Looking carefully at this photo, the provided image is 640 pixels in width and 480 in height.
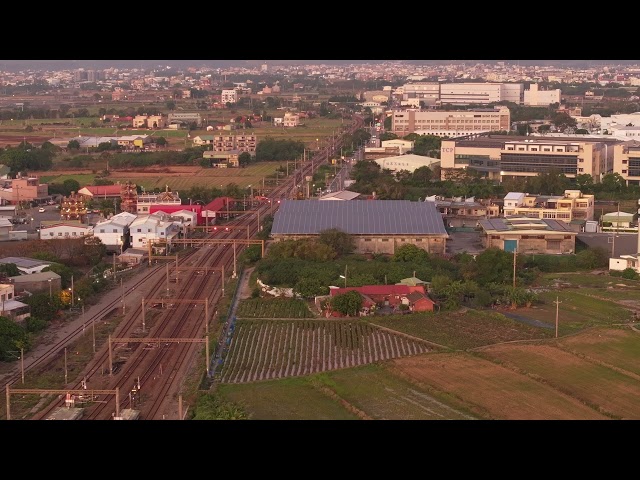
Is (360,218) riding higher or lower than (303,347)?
higher

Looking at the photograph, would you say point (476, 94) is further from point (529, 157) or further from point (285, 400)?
point (285, 400)

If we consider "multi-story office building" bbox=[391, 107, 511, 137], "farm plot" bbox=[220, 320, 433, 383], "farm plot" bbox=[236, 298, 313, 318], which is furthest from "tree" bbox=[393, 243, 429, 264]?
"multi-story office building" bbox=[391, 107, 511, 137]

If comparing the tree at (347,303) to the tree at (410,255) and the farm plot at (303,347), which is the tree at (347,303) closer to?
the farm plot at (303,347)

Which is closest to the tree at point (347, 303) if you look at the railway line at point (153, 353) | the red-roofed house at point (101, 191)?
the railway line at point (153, 353)

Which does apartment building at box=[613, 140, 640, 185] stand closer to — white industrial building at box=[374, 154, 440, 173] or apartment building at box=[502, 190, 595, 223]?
apartment building at box=[502, 190, 595, 223]

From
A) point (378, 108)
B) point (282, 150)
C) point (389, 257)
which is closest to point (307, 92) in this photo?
point (378, 108)

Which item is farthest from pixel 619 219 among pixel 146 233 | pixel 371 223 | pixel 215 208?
pixel 146 233
